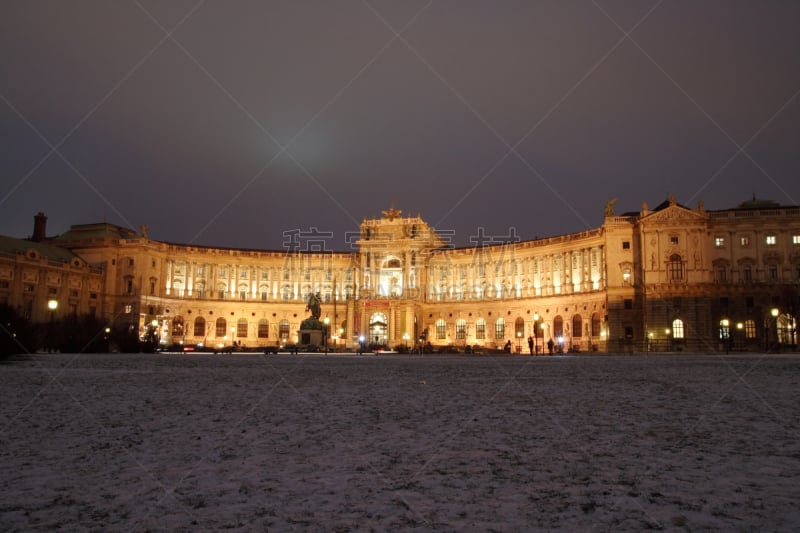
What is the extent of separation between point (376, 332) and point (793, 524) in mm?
107552

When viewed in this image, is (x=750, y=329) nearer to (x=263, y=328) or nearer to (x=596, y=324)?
(x=596, y=324)

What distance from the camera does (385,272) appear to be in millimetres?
117688

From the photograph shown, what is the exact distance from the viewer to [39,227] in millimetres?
110438

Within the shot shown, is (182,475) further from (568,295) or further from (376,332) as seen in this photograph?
(376,332)

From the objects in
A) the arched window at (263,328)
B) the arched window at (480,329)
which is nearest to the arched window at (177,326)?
the arched window at (263,328)

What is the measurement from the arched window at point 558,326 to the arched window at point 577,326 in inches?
92.7

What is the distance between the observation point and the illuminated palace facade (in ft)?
255

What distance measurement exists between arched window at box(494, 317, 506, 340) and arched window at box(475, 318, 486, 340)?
7.90 feet

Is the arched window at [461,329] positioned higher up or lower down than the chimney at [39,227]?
lower down

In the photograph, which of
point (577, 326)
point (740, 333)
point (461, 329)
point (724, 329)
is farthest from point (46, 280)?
point (740, 333)

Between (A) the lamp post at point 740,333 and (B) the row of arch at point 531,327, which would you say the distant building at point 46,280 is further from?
(A) the lamp post at point 740,333

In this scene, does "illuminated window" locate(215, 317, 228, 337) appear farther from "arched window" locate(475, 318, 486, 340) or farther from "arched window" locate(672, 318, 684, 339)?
"arched window" locate(672, 318, 684, 339)

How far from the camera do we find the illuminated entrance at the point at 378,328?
112m

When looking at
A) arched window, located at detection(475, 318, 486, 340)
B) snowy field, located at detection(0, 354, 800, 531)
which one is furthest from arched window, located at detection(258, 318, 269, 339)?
snowy field, located at detection(0, 354, 800, 531)
